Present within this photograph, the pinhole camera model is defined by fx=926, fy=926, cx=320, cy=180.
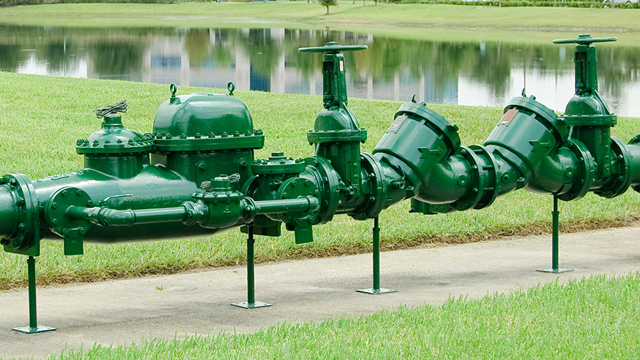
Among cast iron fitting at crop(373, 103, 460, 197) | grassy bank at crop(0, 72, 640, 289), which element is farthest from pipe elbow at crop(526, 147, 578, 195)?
grassy bank at crop(0, 72, 640, 289)

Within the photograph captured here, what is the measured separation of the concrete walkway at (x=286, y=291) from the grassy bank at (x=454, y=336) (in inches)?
16.3

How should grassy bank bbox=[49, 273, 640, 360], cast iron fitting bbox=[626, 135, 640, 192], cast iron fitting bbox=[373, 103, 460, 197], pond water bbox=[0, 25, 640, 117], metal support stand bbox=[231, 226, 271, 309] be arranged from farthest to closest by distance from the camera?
pond water bbox=[0, 25, 640, 117]
cast iron fitting bbox=[626, 135, 640, 192]
cast iron fitting bbox=[373, 103, 460, 197]
metal support stand bbox=[231, 226, 271, 309]
grassy bank bbox=[49, 273, 640, 360]

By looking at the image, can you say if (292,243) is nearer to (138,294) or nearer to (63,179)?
(138,294)

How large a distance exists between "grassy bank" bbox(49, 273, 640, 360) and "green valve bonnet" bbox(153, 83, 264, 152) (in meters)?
1.10

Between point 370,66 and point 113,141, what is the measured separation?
25.5m

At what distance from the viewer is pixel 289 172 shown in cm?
539

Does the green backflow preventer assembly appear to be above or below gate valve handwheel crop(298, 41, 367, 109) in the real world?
below

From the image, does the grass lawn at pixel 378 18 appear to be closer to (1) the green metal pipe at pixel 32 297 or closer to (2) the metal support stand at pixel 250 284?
(2) the metal support stand at pixel 250 284

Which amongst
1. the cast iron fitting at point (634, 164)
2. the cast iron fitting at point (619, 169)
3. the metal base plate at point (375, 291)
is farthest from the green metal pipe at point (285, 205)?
the cast iron fitting at point (634, 164)

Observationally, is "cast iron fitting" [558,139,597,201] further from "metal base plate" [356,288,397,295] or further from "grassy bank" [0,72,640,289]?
"metal base plate" [356,288,397,295]

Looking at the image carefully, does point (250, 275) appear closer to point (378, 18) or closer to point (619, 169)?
point (619, 169)

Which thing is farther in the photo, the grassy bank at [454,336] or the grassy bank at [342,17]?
the grassy bank at [342,17]

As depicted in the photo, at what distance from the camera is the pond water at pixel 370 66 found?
22500 mm

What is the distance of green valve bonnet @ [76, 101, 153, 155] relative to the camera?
198 inches
